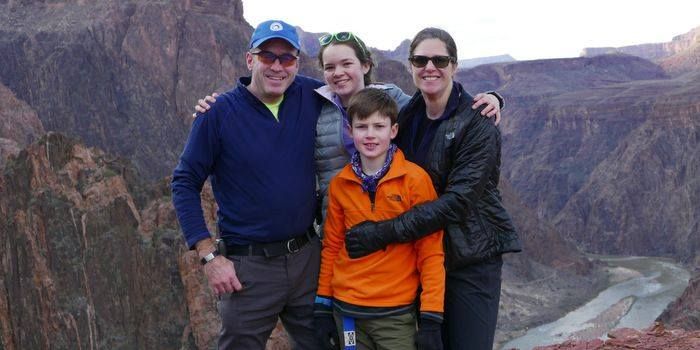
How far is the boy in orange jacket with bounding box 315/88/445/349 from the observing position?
16.6ft

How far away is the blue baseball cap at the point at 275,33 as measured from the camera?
5.52m

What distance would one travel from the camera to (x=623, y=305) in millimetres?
85188

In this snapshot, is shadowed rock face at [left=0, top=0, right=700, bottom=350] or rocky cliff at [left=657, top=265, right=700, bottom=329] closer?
shadowed rock face at [left=0, top=0, right=700, bottom=350]

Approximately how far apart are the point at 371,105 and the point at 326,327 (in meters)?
1.68

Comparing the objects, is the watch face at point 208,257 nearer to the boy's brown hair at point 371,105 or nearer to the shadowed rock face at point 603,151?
the boy's brown hair at point 371,105

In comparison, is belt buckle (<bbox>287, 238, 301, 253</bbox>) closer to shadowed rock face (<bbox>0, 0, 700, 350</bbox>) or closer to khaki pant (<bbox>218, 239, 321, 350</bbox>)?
khaki pant (<bbox>218, 239, 321, 350</bbox>)

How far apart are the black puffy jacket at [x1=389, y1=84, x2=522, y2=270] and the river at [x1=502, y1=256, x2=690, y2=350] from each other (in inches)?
2402

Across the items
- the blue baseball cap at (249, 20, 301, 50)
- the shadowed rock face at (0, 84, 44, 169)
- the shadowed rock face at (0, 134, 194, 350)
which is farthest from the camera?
the shadowed rock face at (0, 84, 44, 169)

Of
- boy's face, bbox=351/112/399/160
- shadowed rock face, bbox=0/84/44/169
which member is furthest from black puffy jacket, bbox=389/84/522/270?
shadowed rock face, bbox=0/84/44/169

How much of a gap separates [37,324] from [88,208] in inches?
250

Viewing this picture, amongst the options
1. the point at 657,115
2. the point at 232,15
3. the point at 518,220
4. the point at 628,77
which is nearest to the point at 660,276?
the point at 518,220

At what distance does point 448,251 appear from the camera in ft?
16.8

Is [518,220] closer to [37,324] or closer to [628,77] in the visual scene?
[37,324]

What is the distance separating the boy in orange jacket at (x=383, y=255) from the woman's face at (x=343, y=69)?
1.67 ft
